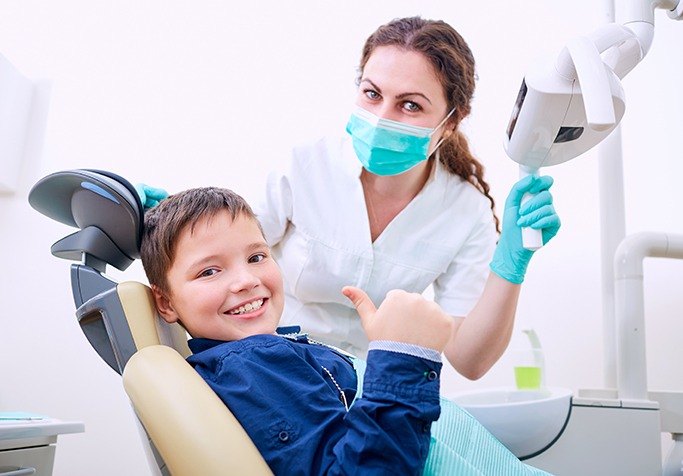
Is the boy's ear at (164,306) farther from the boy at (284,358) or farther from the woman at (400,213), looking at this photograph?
the woman at (400,213)

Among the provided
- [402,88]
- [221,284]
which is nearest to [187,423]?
[221,284]

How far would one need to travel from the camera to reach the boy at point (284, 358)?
2.54 feet

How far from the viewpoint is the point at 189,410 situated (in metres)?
0.79

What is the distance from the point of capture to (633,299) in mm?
1714

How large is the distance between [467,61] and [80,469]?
6.41 ft

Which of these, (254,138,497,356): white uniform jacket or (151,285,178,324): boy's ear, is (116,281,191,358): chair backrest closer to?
(151,285,178,324): boy's ear

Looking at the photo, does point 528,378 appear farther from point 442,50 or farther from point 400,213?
point 442,50

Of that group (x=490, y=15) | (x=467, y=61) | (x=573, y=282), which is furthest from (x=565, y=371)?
(x=490, y=15)

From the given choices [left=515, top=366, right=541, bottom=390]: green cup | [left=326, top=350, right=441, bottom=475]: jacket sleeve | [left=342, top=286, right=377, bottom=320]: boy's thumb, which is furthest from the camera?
[left=515, top=366, right=541, bottom=390]: green cup

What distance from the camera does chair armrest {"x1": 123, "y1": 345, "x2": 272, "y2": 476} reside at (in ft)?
2.49

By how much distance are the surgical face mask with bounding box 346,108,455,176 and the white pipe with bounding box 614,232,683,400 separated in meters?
0.62

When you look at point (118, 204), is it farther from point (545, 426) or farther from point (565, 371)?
point (565, 371)

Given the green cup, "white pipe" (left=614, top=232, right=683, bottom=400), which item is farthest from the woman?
"white pipe" (left=614, top=232, right=683, bottom=400)

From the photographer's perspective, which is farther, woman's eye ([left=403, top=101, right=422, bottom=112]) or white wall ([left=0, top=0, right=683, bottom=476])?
white wall ([left=0, top=0, right=683, bottom=476])
